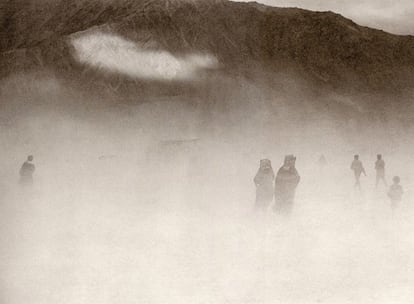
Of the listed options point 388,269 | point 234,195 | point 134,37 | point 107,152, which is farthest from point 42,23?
point 134,37

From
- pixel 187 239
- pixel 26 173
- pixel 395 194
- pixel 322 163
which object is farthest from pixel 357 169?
pixel 26 173

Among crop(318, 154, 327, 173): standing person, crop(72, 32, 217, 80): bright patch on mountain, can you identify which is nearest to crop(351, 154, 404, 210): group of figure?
crop(318, 154, 327, 173): standing person

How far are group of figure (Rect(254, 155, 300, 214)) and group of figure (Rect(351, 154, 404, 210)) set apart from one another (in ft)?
2.52

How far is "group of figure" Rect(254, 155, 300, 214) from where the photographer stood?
13.4ft

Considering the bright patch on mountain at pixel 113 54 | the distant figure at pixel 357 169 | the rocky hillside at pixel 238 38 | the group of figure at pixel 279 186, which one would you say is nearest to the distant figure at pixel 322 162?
the distant figure at pixel 357 169

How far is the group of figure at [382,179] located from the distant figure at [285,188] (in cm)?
76

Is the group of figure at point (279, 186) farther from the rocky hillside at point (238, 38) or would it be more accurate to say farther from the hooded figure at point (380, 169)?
the rocky hillside at point (238, 38)

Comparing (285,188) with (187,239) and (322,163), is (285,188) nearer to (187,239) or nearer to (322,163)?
(187,239)

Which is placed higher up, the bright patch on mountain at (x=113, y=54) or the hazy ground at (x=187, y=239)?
the bright patch on mountain at (x=113, y=54)

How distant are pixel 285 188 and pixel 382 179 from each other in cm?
119

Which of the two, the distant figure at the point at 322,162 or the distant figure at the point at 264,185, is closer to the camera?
the distant figure at the point at 264,185

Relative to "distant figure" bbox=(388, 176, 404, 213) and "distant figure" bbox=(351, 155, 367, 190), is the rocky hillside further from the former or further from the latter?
"distant figure" bbox=(388, 176, 404, 213)

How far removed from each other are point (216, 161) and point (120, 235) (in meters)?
2.50

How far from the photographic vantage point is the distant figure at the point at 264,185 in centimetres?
415
